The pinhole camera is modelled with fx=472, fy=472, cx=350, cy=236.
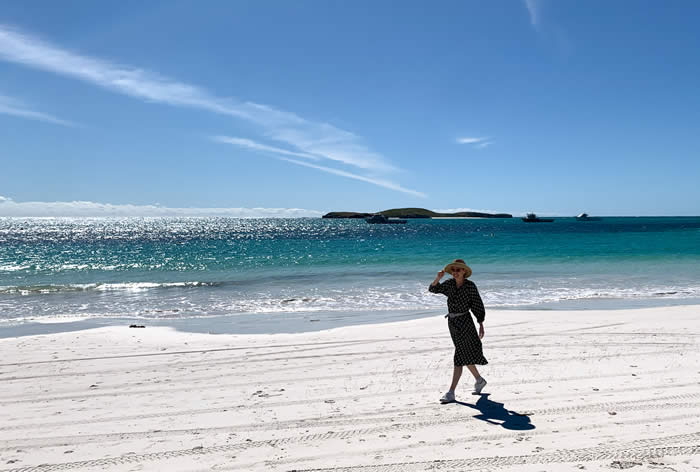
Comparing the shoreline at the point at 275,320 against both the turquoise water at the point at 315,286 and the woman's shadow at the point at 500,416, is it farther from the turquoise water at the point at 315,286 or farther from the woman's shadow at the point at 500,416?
the woman's shadow at the point at 500,416

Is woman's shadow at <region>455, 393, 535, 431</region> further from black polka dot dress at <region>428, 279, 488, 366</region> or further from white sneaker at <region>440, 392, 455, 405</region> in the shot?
black polka dot dress at <region>428, 279, 488, 366</region>

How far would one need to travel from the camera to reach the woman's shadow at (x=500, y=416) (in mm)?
4883

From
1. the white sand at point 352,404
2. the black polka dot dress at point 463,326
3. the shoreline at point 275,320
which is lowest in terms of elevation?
the shoreline at point 275,320

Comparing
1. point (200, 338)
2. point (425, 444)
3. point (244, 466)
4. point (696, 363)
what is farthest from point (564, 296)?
point (244, 466)

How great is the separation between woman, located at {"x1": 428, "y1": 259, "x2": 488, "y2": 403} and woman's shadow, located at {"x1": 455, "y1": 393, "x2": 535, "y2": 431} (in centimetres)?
31

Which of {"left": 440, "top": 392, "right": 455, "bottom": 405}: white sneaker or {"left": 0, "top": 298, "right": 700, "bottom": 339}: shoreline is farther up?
{"left": 440, "top": 392, "right": 455, "bottom": 405}: white sneaker

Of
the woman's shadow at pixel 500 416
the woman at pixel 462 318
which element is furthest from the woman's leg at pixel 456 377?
the woman's shadow at pixel 500 416

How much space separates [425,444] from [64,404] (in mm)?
4602

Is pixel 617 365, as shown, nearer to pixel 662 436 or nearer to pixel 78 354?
pixel 662 436

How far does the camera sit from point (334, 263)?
30516 mm

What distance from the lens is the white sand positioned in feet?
14.0

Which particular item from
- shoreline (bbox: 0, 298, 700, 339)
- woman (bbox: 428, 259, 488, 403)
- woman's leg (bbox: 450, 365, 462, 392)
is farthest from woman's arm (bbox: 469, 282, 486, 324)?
shoreline (bbox: 0, 298, 700, 339)

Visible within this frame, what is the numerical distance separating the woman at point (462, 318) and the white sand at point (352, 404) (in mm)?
359

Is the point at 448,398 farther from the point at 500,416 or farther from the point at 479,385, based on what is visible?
the point at 500,416
